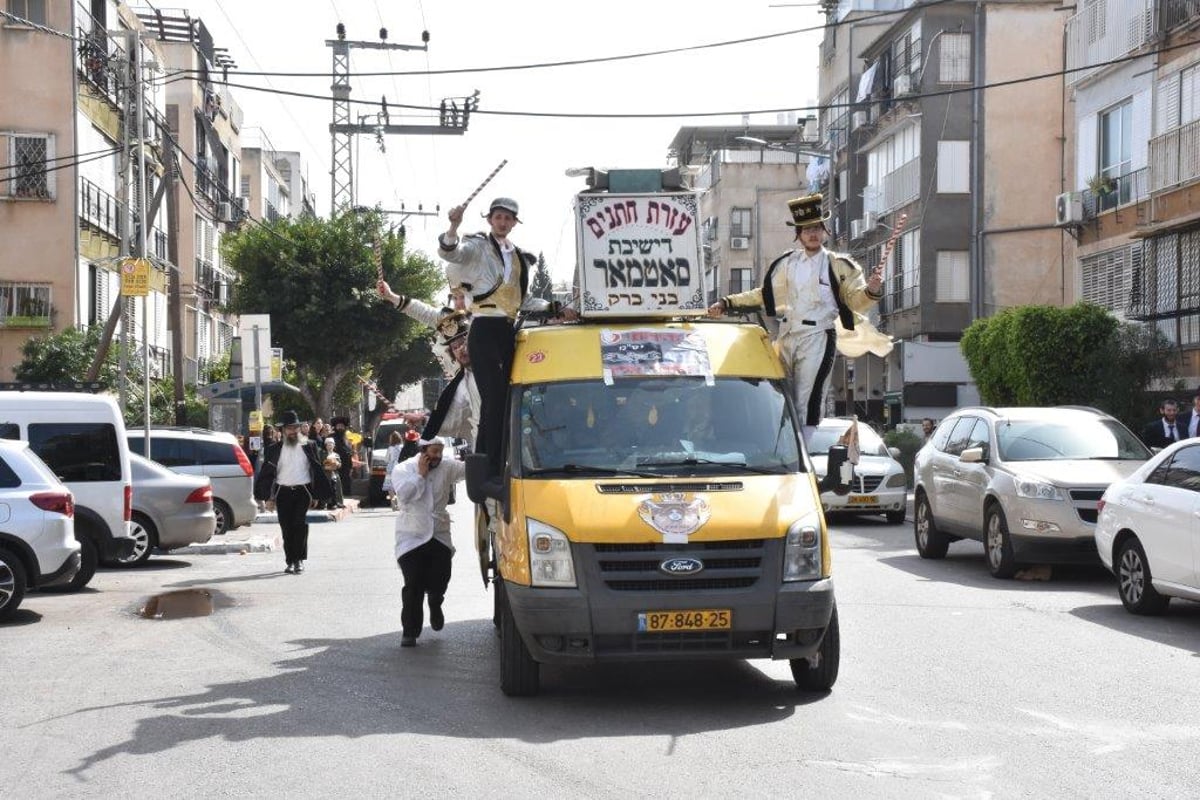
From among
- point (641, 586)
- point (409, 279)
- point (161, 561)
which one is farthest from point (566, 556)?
point (409, 279)

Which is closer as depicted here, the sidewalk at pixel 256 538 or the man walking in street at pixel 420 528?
the man walking in street at pixel 420 528

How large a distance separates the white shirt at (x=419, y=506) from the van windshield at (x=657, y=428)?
219cm

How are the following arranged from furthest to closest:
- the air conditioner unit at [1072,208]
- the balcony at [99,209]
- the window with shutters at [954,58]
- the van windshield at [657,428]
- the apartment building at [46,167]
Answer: the window with shutters at [954,58] → the balcony at [99,209] → the apartment building at [46,167] → the air conditioner unit at [1072,208] → the van windshield at [657,428]

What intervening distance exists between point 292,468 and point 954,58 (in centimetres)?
3250

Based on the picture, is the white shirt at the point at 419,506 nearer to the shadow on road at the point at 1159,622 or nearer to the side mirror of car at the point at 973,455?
the shadow on road at the point at 1159,622

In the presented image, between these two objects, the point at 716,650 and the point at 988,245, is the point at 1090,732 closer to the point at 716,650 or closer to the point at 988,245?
the point at 716,650

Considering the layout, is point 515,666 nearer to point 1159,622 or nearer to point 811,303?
point 811,303

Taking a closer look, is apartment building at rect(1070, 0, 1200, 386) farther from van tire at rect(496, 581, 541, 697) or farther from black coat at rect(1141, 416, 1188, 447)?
van tire at rect(496, 581, 541, 697)

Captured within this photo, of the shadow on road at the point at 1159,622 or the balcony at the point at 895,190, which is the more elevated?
the balcony at the point at 895,190

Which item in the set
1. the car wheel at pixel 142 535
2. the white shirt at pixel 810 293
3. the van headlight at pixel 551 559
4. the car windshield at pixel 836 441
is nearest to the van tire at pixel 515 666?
the van headlight at pixel 551 559

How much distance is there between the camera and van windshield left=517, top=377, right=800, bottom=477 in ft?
32.0

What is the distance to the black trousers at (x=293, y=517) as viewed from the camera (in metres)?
19.0

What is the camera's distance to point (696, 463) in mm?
9695

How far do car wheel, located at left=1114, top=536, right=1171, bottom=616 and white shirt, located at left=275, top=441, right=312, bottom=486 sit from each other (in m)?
9.46
